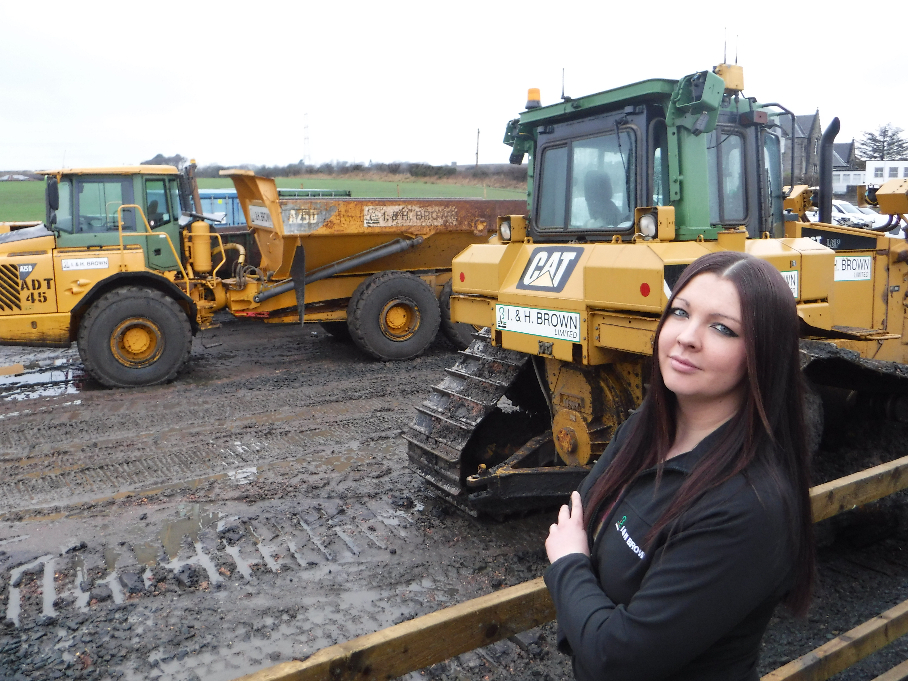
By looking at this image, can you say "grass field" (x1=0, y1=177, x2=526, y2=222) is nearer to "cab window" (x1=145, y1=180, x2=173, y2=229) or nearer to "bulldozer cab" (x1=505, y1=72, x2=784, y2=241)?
"cab window" (x1=145, y1=180, x2=173, y2=229)

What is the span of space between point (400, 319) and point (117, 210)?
3567 millimetres

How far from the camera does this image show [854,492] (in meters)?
2.81

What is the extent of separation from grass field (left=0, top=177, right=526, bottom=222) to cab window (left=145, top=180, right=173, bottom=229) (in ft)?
41.9

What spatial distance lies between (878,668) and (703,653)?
8.56 feet

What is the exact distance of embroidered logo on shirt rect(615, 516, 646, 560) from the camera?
140 centimetres

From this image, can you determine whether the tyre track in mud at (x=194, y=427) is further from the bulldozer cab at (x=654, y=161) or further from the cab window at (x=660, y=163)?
the cab window at (x=660, y=163)

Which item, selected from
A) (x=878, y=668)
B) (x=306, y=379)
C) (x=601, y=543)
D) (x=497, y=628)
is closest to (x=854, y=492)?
(x=878, y=668)

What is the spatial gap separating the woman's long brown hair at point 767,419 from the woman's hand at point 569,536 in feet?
0.61

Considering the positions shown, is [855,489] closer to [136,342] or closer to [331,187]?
[136,342]

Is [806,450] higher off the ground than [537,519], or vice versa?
[806,450]

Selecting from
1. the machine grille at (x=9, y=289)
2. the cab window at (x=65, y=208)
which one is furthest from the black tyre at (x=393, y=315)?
the machine grille at (x=9, y=289)

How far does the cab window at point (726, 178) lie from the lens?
15.0 feet

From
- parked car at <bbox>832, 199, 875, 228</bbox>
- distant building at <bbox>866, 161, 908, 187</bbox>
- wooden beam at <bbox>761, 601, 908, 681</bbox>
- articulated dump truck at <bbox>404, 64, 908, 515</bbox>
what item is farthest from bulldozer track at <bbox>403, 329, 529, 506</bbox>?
distant building at <bbox>866, 161, 908, 187</bbox>

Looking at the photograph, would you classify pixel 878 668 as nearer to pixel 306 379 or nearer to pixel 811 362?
pixel 811 362
